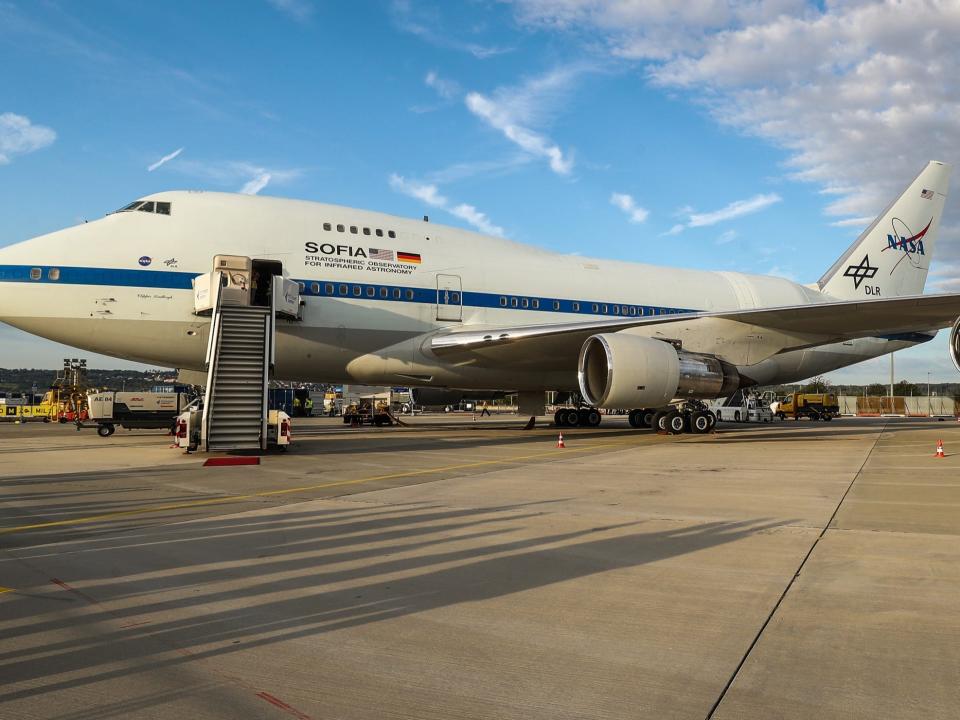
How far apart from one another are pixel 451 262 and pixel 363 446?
5.27 metres

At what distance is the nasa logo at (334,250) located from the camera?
1527cm

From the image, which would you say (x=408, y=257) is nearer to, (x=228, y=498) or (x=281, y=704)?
(x=228, y=498)

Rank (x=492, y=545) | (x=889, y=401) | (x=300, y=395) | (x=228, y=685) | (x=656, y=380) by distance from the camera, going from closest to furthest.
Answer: (x=228, y=685) → (x=492, y=545) → (x=656, y=380) → (x=300, y=395) → (x=889, y=401)

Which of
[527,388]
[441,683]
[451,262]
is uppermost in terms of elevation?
[451,262]

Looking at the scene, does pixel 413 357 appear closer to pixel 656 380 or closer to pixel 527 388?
pixel 527 388

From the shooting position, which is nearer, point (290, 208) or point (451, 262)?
point (290, 208)

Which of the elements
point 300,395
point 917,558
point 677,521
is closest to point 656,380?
point 677,521

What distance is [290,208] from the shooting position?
15664 millimetres

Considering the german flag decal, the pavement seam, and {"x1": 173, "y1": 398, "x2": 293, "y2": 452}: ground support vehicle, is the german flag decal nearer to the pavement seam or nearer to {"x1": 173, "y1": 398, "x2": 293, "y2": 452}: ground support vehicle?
{"x1": 173, "y1": 398, "x2": 293, "y2": 452}: ground support vehicle

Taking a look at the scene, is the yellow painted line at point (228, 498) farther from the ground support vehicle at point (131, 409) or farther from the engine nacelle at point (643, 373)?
the ground support vehicle at point (131, 409)

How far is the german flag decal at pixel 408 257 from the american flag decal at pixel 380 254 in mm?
220

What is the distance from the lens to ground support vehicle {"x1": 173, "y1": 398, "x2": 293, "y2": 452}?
12336 mm

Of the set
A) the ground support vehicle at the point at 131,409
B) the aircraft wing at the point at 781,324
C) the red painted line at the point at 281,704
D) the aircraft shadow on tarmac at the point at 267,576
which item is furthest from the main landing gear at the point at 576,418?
the red painted line at the point at 281,704

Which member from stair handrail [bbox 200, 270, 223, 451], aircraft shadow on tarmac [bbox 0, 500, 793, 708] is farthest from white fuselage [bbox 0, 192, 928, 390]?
aircraft shadow on tarmac [bbox 0, 500, 793, 708]
